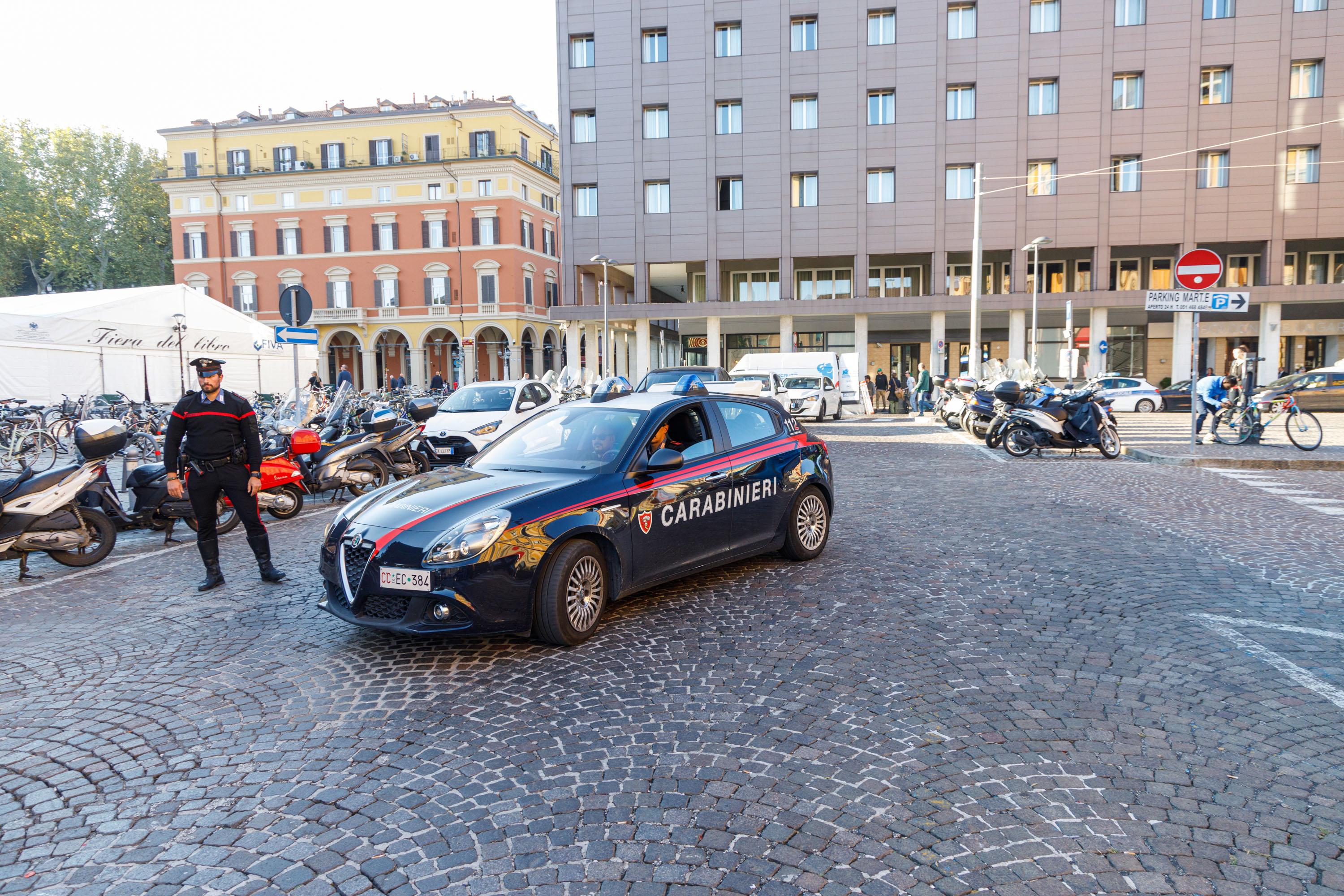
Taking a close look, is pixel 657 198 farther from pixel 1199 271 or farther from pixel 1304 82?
pixel 1199 271

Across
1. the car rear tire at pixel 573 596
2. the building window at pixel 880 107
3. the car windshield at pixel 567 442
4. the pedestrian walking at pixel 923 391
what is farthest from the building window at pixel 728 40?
the car rear tire at pixel 573 596

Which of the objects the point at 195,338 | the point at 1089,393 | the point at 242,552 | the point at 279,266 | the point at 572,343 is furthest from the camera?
the point at 279,266

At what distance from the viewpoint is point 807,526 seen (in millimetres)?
7121

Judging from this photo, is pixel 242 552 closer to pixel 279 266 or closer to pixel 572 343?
pixel 572 343

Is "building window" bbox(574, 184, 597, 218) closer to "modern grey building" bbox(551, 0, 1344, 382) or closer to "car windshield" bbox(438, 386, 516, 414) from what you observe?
"modern grey building" bbox(551, 0, 1344, 382)

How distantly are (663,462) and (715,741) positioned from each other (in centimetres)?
230

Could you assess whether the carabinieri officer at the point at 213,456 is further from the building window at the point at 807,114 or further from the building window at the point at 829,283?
the building window at the point at 829,283

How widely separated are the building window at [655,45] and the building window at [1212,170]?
24.0 metres

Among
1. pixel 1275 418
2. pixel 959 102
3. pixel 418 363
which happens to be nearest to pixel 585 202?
pixel 959 102

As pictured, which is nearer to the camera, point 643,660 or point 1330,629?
point 643,660

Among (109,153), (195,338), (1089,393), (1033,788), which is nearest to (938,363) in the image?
(1089,393)

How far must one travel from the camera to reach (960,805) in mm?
3129

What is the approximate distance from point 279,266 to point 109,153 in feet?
50.2

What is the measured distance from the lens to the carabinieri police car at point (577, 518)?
470 cm
